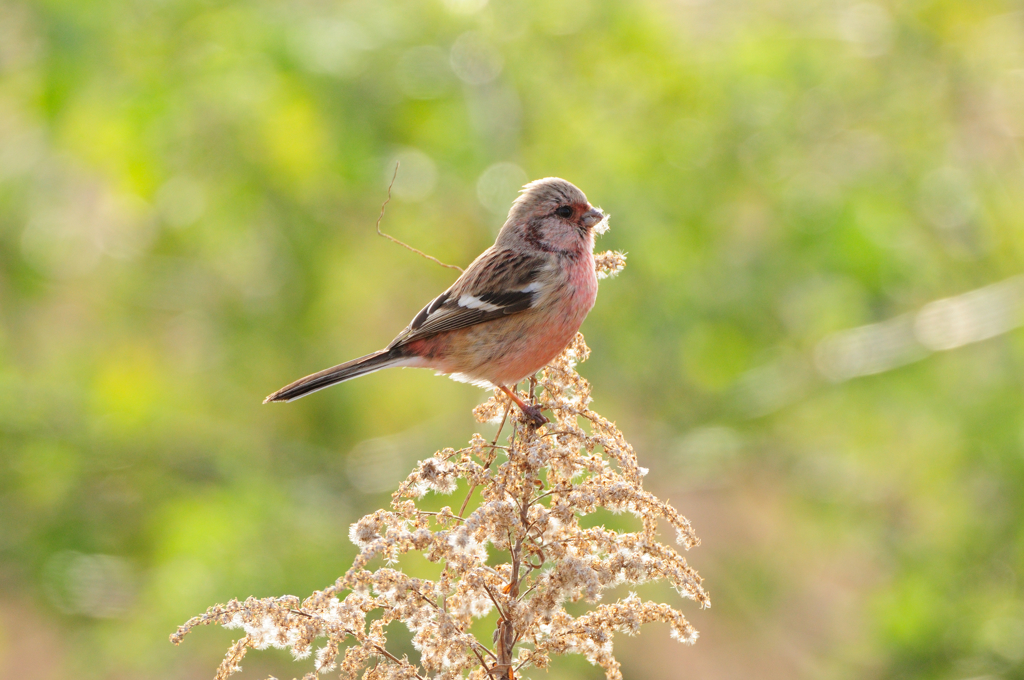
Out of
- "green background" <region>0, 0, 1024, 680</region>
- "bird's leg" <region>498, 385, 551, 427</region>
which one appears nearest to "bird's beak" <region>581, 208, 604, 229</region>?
"bird's leg" <region>498, 385, 551, 427</region>

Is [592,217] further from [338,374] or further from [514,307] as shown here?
[338,374]

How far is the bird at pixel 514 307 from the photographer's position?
321 centimetres

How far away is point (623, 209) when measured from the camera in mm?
5578

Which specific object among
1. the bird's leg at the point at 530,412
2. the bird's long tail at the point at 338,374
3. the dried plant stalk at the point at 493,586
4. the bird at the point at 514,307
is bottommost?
the dried plant stalk at the point at 493,586

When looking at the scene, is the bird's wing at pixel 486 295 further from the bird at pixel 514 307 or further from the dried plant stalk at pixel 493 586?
the dried plant stalk at pixel 493 586

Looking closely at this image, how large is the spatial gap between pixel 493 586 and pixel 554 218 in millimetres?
2344

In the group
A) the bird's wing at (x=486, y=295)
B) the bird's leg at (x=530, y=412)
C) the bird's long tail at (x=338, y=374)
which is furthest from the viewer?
the bird's wing at (x=486, y=295)

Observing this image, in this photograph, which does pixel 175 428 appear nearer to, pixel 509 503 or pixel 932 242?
pixel 509 503

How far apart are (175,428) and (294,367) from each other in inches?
45.5

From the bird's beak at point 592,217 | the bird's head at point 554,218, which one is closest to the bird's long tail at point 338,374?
the bird's head at point 554,218

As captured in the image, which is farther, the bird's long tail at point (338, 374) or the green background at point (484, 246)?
the green background at point (484, 246)

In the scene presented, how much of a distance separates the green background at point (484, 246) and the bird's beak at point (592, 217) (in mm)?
1697

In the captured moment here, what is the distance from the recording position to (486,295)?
3.79 meters

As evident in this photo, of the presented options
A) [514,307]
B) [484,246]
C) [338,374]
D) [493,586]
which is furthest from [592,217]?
[484,246]
